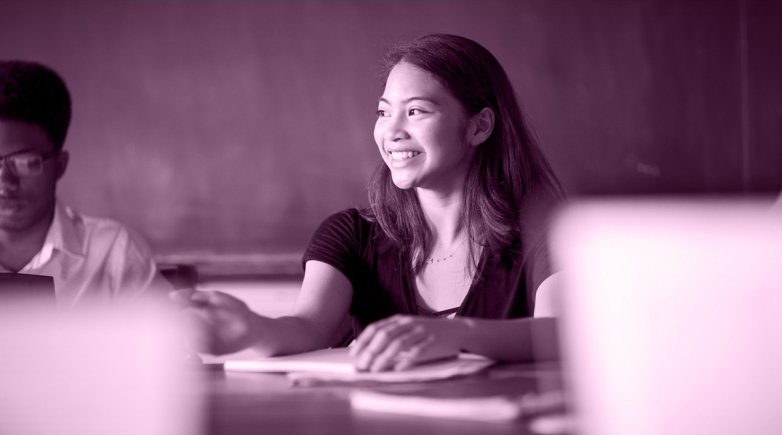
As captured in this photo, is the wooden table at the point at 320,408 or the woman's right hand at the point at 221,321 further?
the woman's right hand at the point at 221,321

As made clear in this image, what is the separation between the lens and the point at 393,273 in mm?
1798

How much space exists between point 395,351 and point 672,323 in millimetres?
717

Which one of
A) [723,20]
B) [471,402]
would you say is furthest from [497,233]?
[723,20]

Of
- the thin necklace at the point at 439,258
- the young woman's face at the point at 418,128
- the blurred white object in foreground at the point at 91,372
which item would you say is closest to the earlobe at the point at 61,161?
the young woman's face at the point at 418,128

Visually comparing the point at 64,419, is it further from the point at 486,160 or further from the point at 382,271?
the point at 486,160

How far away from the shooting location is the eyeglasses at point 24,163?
1.92m

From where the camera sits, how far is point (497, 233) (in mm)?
1777

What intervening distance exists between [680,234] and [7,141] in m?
1.79

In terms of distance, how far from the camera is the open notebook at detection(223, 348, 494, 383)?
3.66ft

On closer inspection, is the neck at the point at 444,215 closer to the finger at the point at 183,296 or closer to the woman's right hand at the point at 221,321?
the woman's right hand at the point at 221,321

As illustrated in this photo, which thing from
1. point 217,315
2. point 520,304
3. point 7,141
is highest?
point 7,141

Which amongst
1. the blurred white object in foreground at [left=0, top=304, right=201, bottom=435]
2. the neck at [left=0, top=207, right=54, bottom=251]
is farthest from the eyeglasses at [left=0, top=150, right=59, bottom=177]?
the blurred white object in foreground at [left=0, top=304, right=201, bottom=435]

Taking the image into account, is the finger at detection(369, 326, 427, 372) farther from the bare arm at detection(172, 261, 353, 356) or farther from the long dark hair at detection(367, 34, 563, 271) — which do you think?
the long dark hair at detection(367, 34, 563, 271)

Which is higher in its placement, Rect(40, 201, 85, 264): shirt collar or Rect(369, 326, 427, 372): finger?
Rect(40, 201, 85, 264): shirt collar
